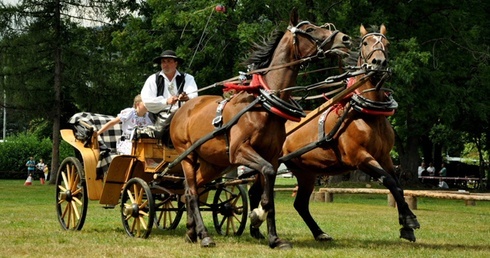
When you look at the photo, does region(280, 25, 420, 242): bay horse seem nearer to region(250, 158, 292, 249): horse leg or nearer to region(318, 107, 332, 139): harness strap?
region(318, 107, 332, 139): harness strap

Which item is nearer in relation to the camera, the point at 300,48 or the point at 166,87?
the point at 300,48

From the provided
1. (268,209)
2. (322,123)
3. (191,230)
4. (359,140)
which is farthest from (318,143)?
(268,209)

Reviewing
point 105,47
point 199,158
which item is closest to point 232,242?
point 199,158

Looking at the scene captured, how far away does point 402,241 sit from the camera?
1221 centimetres

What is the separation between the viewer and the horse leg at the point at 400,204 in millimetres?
11602

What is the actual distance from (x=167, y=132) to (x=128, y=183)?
888 mm

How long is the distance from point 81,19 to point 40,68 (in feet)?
9.48

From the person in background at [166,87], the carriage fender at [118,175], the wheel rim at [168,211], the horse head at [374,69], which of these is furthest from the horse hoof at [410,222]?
the carriage fender at [118,175]

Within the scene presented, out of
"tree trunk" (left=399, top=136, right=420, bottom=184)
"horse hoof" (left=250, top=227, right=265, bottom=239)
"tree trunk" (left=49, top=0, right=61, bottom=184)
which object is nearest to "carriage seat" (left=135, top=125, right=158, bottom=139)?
"horse hoof" (left=250, top=227, right=265, bottom=239)

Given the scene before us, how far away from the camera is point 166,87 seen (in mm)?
13031

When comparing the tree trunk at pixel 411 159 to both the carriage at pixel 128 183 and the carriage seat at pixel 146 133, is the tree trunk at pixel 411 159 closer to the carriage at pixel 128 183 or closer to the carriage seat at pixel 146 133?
the carriage at pixel 128 183

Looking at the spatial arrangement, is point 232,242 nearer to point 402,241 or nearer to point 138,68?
point 402,241

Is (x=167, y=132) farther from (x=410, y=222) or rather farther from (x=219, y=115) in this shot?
(x=410, y=222)

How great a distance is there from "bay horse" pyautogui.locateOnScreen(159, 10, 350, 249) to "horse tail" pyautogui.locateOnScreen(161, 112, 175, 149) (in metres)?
0.90
